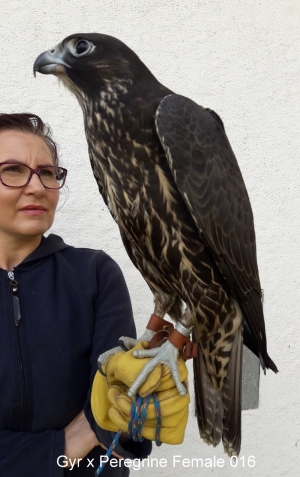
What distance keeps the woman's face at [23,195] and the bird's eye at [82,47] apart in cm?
34

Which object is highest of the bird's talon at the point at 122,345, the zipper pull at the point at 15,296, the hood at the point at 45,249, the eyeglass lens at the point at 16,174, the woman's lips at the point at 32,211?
the eyeglass lens at the point at 16,174

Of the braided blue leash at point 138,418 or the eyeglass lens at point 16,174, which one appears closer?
the braided blue leash at point 138,418

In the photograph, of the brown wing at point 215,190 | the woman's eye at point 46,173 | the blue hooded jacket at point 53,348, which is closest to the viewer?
the brown wing at point 215,190

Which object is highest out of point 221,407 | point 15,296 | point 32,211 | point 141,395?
point 32,211

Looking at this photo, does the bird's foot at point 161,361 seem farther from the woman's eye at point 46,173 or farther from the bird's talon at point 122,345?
the woman's eye at point 46,173

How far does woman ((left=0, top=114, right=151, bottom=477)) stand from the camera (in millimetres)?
1261

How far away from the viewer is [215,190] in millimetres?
1192

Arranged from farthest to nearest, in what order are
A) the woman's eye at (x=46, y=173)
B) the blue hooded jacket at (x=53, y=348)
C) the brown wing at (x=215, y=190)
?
the woman's eye at (x=46, y=173)
the blue hooded jacket at (x=53, y=348)
the brown wing at (x=215, y=190)

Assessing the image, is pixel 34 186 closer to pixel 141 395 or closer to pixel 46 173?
pixel 46 173

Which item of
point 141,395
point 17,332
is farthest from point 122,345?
point 17,332

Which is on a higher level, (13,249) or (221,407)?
(13,249)

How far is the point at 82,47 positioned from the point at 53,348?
867mm

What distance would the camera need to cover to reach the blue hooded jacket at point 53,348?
1.25m

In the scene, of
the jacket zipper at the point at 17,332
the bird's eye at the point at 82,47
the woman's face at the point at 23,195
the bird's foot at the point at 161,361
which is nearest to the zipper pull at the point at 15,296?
the jacket zipper at the point at 17,332
